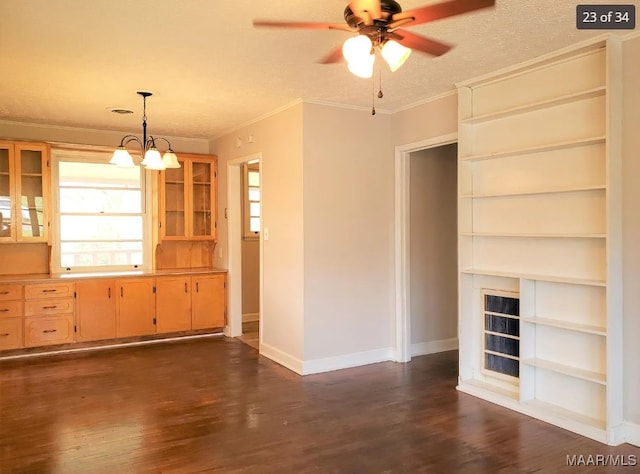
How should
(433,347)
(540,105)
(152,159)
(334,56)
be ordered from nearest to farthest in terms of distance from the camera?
(334,56), (540,105), (152,159), (433,347)

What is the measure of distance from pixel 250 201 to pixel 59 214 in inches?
93.9

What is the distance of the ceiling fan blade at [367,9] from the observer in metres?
2.05

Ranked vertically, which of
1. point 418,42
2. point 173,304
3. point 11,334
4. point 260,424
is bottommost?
point 260,424

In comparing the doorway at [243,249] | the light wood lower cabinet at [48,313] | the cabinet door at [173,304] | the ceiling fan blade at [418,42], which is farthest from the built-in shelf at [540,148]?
the light wood lower cabinet at [48,313]

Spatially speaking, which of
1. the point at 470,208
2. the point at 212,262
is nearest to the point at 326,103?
the point at 470,208

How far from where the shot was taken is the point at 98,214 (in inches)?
243

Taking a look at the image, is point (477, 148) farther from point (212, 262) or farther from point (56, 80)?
point (212, 262)

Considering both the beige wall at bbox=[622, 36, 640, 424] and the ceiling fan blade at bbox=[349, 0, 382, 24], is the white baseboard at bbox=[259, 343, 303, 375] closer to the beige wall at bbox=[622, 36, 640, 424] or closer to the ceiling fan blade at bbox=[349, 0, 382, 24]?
the beige wall at bbox=[622, 36, 640, 424]

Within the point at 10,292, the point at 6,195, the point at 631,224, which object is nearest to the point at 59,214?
the point at 6,195

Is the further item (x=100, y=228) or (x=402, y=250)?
(x=100, y=228)

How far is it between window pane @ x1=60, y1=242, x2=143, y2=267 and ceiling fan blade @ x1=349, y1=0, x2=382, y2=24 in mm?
Answer: 5046

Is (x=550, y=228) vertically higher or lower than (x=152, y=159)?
lower

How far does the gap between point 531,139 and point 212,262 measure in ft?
14.4

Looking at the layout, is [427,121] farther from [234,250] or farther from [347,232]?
[234,250]
